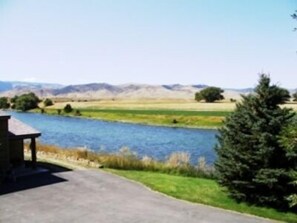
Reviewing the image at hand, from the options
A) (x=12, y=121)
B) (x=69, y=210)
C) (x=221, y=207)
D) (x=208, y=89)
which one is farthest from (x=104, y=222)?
(x=208, y=89)

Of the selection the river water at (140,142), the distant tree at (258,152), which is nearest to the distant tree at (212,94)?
the river water at (140,142)

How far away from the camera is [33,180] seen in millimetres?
24031

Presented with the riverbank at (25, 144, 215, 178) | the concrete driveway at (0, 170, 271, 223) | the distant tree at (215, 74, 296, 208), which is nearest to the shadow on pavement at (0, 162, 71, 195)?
the concrete driveway at (0, 170, 271, 223)

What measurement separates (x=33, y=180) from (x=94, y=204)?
225 inches

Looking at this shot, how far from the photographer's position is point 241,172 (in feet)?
67.6

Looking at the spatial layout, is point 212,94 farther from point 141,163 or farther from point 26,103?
point 141,163

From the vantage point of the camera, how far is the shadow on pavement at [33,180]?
876 inches

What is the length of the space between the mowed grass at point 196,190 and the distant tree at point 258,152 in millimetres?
624

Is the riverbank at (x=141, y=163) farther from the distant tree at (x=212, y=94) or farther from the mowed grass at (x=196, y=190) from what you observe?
the distant tree at (x=212, y=94)

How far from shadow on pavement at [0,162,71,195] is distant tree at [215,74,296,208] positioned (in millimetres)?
8691

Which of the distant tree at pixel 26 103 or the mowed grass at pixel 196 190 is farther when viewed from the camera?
the distant tree at pixel 26 103

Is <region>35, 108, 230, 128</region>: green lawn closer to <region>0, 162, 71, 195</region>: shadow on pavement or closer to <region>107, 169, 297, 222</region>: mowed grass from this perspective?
<region>107, 169, 297, 222</region>: mowed grass

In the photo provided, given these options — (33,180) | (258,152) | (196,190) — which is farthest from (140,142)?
(258,152)

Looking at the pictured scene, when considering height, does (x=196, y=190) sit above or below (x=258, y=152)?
below
